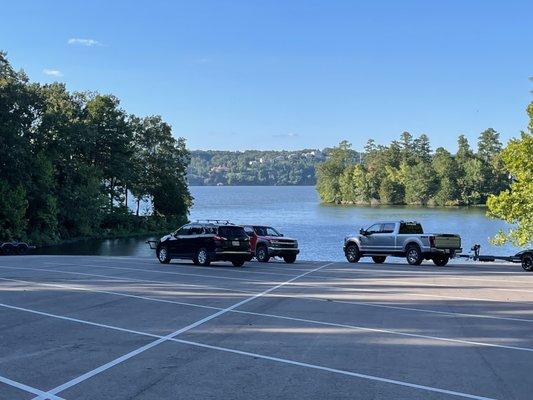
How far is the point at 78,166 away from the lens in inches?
3000

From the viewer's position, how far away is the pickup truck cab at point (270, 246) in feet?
95.6

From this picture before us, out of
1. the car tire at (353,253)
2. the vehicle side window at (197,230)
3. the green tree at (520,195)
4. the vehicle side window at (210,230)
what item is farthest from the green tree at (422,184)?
the vehicle side window at (210,230)

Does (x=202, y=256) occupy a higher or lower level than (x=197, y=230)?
lower

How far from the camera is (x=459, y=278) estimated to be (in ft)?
70.6

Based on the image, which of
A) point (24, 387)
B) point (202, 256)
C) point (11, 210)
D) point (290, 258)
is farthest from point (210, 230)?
point (11, 210)

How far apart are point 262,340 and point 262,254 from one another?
19722 mm

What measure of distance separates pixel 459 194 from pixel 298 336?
141 m

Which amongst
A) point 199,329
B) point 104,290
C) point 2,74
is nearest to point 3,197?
point 2,74

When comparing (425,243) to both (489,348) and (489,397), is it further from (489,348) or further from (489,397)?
(489,397)

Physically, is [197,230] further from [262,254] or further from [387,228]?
[387,228]

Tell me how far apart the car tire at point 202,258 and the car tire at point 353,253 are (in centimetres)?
850

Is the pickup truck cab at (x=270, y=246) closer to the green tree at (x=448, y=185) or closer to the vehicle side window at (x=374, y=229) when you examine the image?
the vehicle side window at (x=374, y=229)

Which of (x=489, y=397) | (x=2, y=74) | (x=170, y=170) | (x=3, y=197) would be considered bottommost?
(x=489, y=397)

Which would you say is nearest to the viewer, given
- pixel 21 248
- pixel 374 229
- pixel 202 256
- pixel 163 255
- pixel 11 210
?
pixel 202 256
